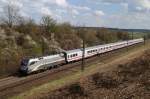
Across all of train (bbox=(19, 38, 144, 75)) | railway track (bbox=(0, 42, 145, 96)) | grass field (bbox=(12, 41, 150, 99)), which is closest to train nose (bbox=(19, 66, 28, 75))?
train (bbox=(19, 38, 144, 75))

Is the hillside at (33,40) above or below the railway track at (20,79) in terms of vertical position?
above

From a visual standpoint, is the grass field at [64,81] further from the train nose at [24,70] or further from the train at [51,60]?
the train nose at [24,70]

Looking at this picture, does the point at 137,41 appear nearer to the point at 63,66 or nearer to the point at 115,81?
the point at 63,66

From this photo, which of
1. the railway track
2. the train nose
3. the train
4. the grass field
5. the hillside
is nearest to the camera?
the grass field

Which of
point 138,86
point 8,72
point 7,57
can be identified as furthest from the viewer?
point 7,57

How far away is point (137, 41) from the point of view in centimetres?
12900

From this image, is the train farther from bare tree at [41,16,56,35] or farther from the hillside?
bare tree at [41,16,56,35]

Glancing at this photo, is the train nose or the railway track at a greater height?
the train nose

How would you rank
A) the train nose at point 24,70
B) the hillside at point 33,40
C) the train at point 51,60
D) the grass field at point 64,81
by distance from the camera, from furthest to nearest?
the hillside at point 33,40 < the train at point 51,60 < the train nose at point 24,70 < the grass field at point 64,81

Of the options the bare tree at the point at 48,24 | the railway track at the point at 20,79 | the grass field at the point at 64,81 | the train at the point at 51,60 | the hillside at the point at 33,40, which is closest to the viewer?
the grass field at the point at 64,81

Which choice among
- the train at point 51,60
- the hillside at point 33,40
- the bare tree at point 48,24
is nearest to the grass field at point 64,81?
the train at point 51,60

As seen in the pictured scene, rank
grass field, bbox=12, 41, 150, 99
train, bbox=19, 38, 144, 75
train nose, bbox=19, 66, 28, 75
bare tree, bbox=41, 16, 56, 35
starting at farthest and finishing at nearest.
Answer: bare tree, bbox=41, 16, 56, 35
train, bbox=19, 38, 144, 75
train nose, bbox=19, 66, 28, 75
grass field, bbox=12, 41, 150, 99

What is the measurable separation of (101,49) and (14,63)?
85.5 ft

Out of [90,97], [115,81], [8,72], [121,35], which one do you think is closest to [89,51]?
[8,72]
